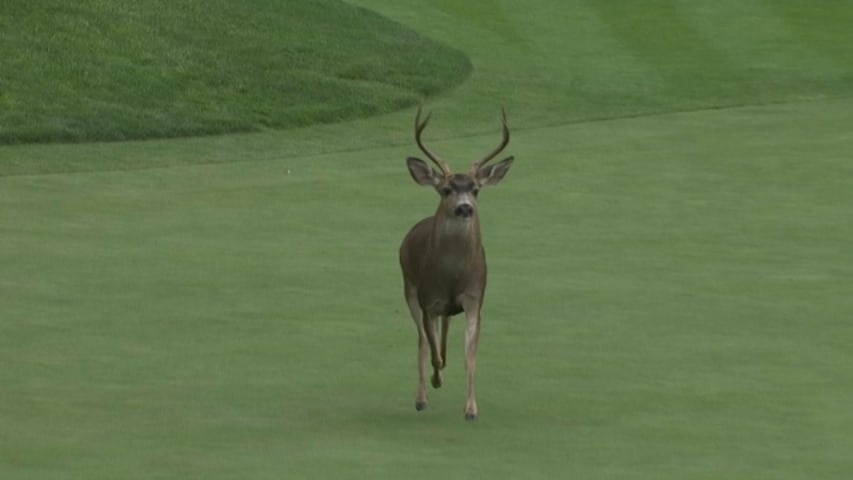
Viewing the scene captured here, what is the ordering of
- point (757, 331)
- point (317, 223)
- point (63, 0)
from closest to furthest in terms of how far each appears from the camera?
point (757, 331) < point (317, 223) < point (63, 0)

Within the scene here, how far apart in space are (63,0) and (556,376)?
16.3m

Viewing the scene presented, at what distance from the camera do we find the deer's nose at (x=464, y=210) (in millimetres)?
12359

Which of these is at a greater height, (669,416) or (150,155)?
(669,416)

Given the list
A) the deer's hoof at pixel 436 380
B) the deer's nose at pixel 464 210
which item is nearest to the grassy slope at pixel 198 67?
the deer's hoof at pixel 436 380

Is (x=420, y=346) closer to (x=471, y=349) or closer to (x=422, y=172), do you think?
(x=471, y=349)

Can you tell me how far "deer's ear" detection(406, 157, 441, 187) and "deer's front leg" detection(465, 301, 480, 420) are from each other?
68 centimetres

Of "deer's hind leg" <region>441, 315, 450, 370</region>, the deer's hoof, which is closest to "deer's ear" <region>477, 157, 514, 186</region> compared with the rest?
"deer's hind leg" <region>441, 315, 450, 370</region>

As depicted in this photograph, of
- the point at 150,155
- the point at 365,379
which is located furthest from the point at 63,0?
the point at 365,379

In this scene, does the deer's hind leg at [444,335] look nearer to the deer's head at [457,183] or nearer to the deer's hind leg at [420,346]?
the deer's hind leg at [420,346]

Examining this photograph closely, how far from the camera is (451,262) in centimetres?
1263

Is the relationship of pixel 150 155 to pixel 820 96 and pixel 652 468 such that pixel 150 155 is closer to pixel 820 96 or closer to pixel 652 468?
pixel 820 96

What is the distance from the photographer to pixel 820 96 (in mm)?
26547

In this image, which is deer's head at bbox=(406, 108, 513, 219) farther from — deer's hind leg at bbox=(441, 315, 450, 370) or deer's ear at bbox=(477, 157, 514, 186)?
deer's hind leg at bbox=(441, 315, 450, 370)

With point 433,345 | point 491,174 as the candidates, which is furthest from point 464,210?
point 433,345
